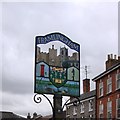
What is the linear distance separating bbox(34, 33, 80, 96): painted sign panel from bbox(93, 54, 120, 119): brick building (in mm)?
20770

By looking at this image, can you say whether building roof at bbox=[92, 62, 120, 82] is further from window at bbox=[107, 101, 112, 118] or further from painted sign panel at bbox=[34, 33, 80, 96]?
painted sign panel at bbox=[34, 33, 80, 96]

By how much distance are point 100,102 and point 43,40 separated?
26600mm

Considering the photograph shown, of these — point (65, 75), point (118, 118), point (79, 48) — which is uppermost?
point (79, 48)

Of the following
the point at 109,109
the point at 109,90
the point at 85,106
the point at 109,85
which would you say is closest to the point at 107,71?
the point at 109,85

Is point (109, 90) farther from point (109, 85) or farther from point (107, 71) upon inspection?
point (107, 71)

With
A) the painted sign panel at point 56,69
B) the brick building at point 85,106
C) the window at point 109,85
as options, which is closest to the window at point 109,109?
the window at point 109,85

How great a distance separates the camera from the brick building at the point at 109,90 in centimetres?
4134

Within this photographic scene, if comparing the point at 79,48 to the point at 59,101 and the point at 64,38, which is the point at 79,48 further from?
the point at 59,101

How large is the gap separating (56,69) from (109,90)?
23.9m

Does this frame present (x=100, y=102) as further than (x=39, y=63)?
Yes

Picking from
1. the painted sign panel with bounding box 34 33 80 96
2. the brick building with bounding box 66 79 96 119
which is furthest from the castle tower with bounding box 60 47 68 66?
the brick building with bounding box 66 79 96 119

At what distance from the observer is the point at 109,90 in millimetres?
43469

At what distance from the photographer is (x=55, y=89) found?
20469 mm

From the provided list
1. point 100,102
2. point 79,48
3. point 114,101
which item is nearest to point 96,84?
point 100,102
